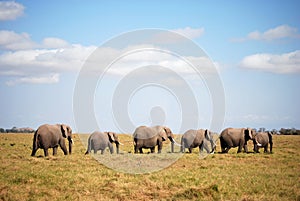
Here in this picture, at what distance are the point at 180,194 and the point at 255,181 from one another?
3998 millimetres

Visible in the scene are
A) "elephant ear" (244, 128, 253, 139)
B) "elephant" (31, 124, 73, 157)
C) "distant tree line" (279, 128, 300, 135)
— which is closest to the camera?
"elephant" (31, 124, 73, 157)

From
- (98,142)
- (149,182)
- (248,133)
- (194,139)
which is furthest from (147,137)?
(149,182)

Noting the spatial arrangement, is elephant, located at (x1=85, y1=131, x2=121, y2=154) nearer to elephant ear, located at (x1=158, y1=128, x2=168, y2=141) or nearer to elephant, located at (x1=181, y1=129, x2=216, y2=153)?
elephant ear, located at (x1=158, y1=128, x2=168, y2=141)

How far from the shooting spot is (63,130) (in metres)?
29.6

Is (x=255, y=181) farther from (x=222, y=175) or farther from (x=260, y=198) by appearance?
(x=260, y=198)

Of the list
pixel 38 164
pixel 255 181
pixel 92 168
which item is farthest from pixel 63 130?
pixel 255 181

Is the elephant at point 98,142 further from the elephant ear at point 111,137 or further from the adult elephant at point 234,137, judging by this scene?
the adult elephant at point 234,137

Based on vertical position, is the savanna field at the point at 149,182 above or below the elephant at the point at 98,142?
below

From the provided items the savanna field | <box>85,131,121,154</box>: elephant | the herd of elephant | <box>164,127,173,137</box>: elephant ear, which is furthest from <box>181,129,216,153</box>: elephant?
the savanna field

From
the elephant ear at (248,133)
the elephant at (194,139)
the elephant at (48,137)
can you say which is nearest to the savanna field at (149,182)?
the elephant at (48,137)

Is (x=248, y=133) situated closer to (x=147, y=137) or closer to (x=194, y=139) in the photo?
(x=194, y=139)

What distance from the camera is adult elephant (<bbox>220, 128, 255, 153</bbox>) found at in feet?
105

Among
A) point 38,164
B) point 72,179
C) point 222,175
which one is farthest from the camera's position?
point 38,164

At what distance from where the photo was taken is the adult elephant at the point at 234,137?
32062mm
